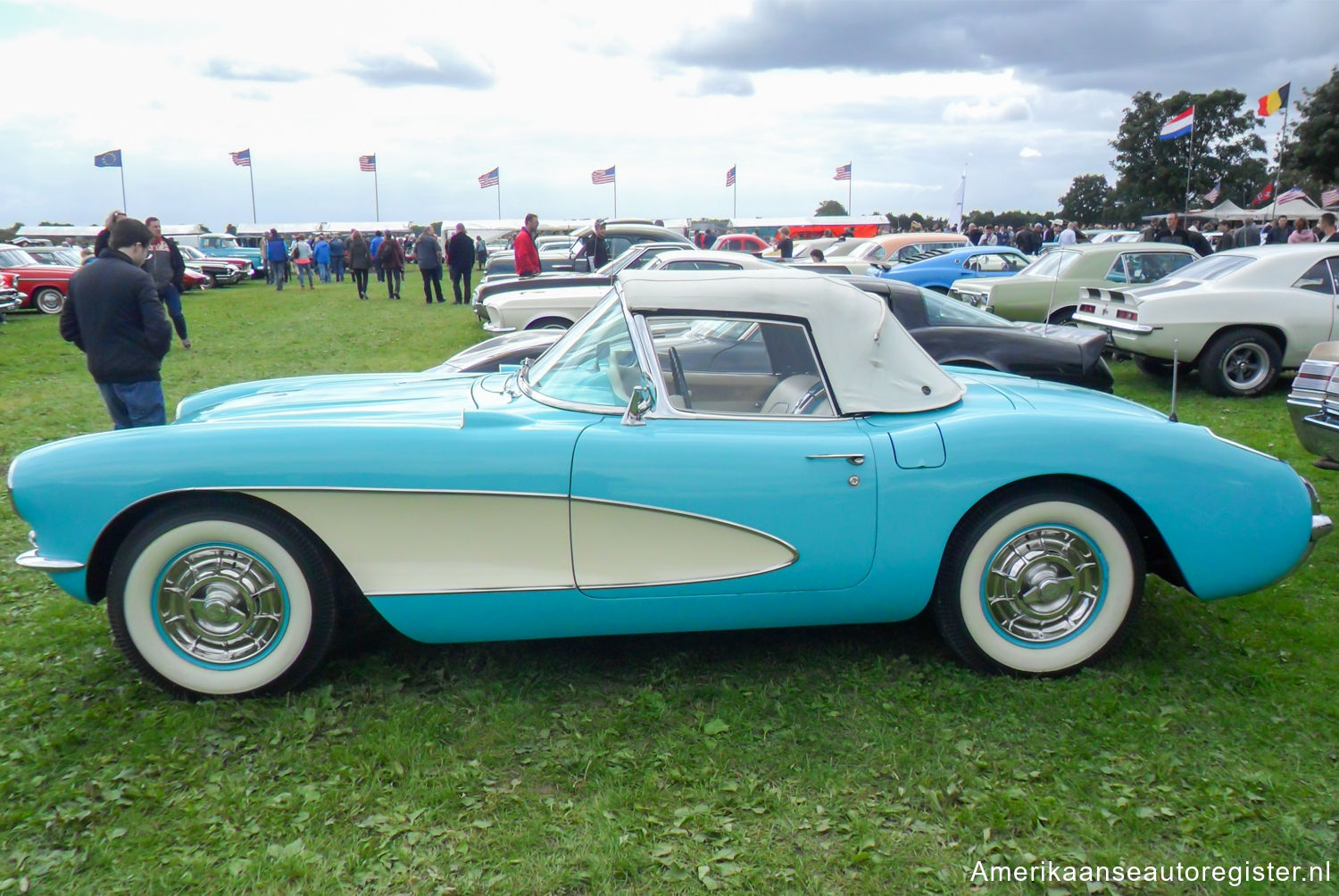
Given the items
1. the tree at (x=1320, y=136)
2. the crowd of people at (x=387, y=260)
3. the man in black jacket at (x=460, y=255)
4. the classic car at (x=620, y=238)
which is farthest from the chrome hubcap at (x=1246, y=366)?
the tree at (x=1320, y=136)

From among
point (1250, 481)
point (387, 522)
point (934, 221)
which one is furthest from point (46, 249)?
point (934, 221)

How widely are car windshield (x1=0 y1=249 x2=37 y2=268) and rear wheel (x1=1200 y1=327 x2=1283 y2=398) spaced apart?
22.7 m

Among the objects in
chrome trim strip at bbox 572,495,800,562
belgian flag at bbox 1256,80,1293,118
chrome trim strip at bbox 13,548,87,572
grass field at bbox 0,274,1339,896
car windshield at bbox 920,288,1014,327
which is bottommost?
grass field at bbox 0,274,1339,896

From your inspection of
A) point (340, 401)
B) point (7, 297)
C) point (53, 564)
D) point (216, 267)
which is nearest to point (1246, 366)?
point (340, 401)

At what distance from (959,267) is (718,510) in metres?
14.1

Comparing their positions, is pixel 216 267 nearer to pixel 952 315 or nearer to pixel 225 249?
pixel 225 249

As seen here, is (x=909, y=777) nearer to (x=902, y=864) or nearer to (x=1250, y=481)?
(x=902, y=864)

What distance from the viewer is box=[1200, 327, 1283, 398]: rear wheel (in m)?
8.92

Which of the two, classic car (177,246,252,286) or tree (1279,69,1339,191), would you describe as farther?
tree (1279,69,1339,191)

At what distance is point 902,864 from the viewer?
8.38ft

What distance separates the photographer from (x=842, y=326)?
11.9 ft

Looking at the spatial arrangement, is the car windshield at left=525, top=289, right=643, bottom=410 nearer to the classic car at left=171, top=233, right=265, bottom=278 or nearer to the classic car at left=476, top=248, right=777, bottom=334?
the classic car at left=476, top=248, right=777, bottom=334

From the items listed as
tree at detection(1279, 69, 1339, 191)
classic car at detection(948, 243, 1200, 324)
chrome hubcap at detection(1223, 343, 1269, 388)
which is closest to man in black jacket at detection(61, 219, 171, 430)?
chrome hubcap at detection(1223, 343, 1269, 388)

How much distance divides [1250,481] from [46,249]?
2585cm
